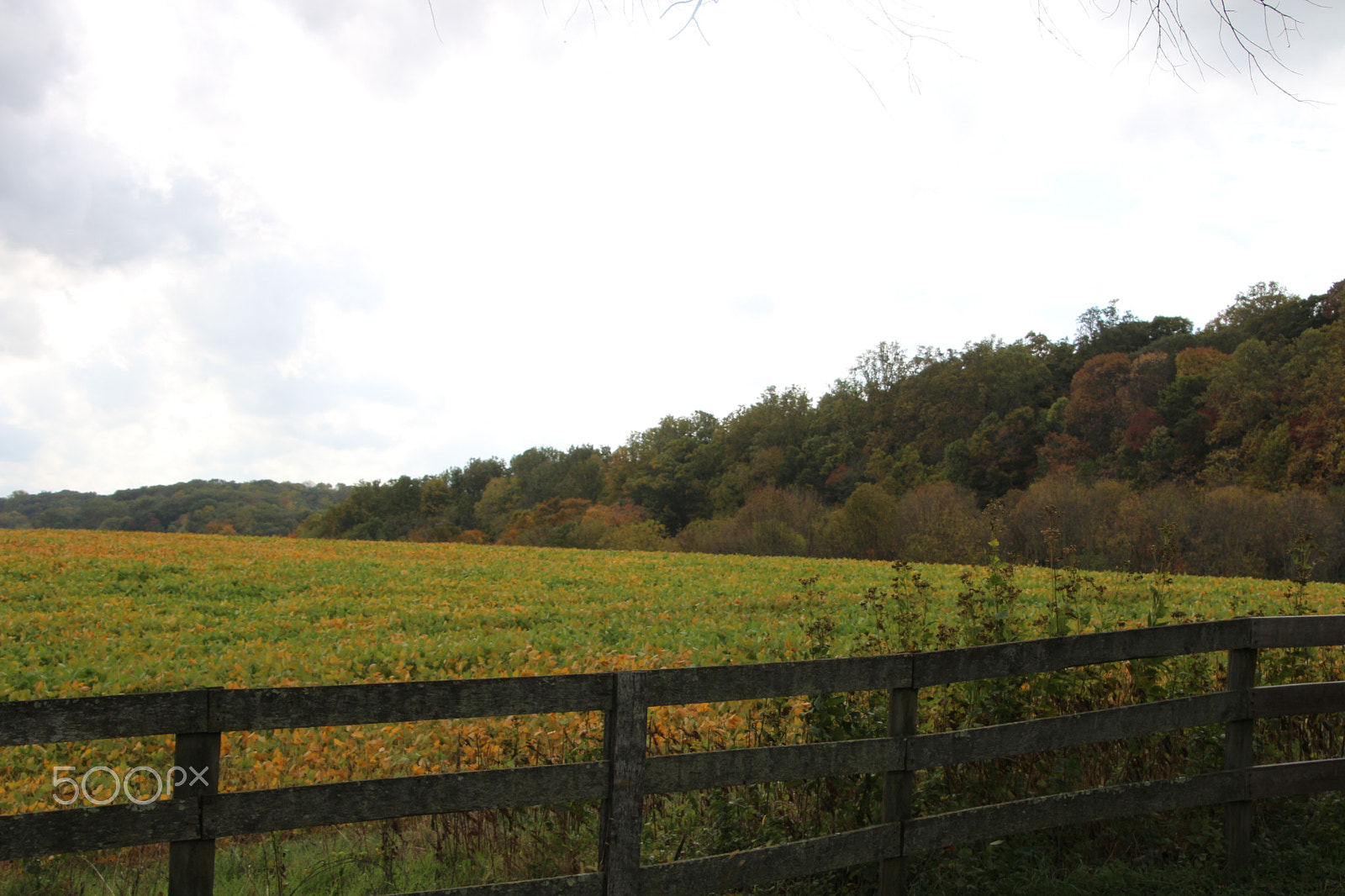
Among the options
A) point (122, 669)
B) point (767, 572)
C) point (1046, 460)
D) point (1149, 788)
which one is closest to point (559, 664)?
point (122, 669)

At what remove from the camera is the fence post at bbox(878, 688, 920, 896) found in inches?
147

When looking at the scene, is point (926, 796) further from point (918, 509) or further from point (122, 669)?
point (918, 509)

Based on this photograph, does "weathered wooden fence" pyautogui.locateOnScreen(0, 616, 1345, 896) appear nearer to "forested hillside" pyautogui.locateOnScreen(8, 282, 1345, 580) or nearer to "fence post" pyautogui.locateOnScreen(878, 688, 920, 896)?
"fence post" pyautogui.locateOnScreen(878, 688, 920, 896)

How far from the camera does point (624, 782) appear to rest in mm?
3160

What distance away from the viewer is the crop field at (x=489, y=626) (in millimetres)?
5410

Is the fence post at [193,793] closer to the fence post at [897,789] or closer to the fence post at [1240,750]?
the fence post at [897,789]

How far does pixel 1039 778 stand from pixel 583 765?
286 centimetres

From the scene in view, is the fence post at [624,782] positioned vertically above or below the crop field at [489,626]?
above

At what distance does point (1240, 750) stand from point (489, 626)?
45.7 feet

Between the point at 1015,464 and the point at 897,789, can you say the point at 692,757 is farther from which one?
the point at 1015,464

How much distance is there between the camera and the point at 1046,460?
218 ft

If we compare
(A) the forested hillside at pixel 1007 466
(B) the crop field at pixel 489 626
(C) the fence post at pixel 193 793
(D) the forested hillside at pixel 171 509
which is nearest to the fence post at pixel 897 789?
(B) the crop field at pixel 489 626

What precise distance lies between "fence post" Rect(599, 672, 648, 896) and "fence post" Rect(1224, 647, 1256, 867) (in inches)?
138

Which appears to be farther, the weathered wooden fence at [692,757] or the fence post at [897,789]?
the fence post at [897,789]
